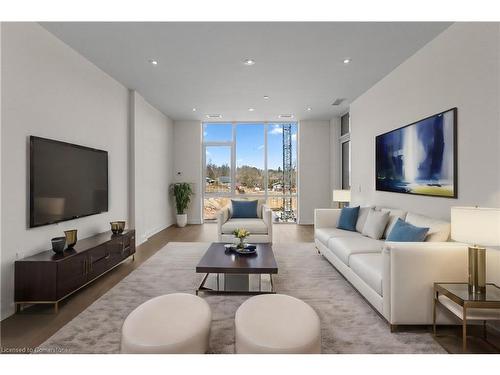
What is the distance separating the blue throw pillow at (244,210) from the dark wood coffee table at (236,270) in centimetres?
206

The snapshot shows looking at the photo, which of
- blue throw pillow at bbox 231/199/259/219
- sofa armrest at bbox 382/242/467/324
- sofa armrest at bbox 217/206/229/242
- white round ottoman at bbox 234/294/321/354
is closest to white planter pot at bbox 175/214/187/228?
blue throw pillow at bbox 231/199/259/219

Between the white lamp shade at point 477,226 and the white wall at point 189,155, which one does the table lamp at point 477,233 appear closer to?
the white lamp shade at point 477,226

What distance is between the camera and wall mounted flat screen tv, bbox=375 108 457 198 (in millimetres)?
2938

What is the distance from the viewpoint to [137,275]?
3.58 m

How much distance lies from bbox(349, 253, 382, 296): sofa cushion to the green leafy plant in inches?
209

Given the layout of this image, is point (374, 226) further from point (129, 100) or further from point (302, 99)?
point (129, 100)

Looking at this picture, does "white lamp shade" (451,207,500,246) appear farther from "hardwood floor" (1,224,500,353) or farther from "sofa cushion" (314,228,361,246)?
"sofa cushion" (314,228,361,246)

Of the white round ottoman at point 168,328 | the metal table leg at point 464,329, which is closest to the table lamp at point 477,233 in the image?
the metal table leg at point 464,329

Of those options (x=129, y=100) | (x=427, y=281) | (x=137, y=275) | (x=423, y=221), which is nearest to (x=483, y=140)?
(x=423, y=221)

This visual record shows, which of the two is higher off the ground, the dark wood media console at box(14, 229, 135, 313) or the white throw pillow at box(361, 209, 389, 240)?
the white throw pillow at box(361, 209, 389, 240)

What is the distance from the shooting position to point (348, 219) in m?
4.31

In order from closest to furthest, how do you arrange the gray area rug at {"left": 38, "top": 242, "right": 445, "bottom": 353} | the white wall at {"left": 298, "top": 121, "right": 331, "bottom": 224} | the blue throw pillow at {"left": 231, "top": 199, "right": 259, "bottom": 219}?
1. the gray area rug at {"left": 38, "top": 242, "right": 445, "bottom": 353}
2. the blue throw pillow at {"left": 231, "top": 199, "right": 259, "bottom": 219}
3. the white wall at {"left": 298, "top": 121, "right": 331, "bottom": 224}

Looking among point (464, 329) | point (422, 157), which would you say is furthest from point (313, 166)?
point (464, 329)
